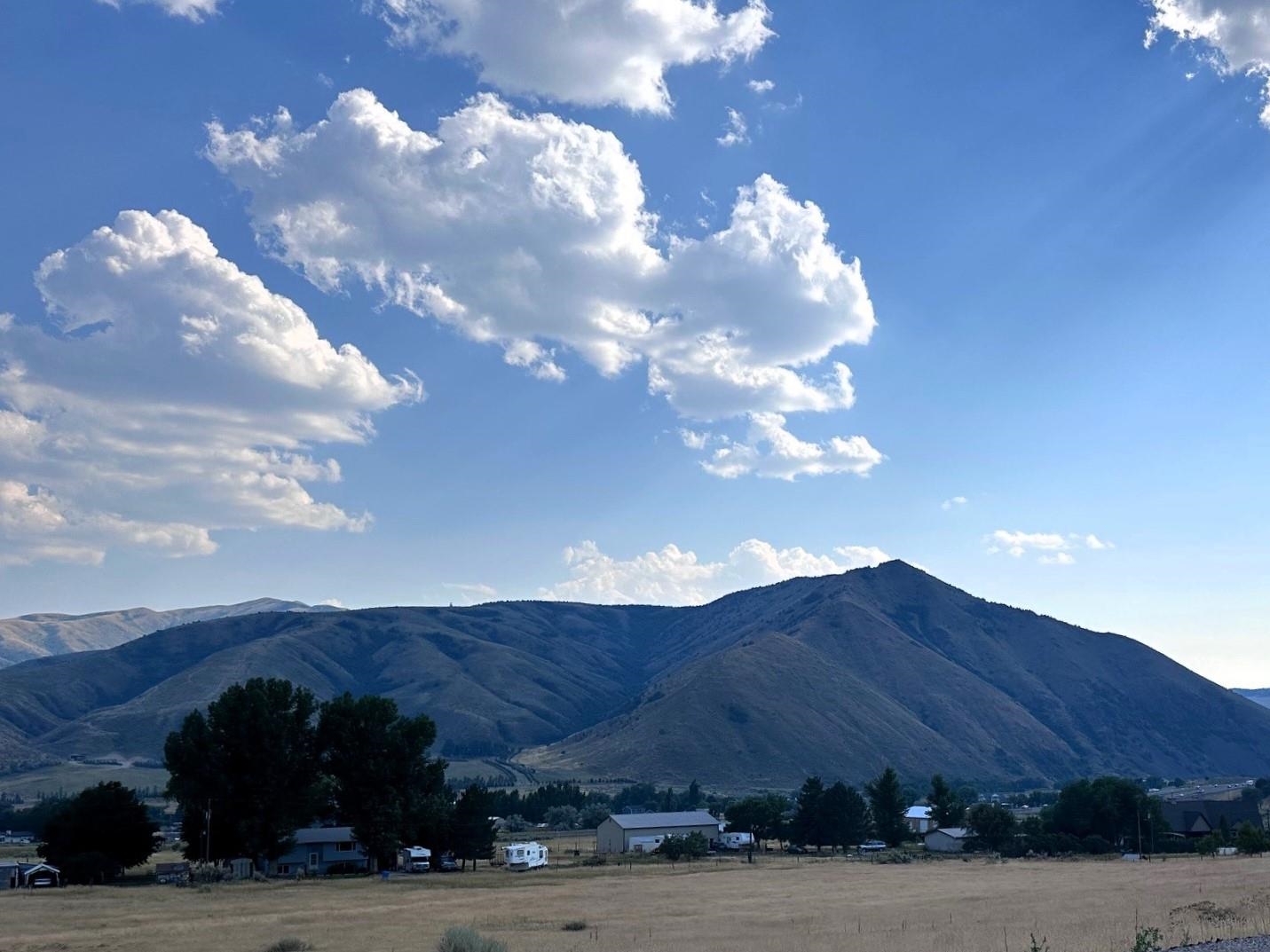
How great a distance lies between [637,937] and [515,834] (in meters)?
96.3

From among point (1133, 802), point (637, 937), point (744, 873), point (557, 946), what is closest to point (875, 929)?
point (637, 937)

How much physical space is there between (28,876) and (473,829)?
106ft

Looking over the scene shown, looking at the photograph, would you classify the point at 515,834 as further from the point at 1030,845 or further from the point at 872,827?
the point at 1030,845

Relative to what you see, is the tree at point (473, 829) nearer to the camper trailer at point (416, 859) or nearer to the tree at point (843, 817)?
the camper trailer at point (416, 859)

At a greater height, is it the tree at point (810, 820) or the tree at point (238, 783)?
the tree at point (238, 783)

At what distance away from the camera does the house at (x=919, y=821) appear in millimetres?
133500

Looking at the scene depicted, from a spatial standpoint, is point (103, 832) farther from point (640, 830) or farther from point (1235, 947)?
point (1235, 947)

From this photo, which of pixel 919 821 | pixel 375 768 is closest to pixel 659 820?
pixel 375 768

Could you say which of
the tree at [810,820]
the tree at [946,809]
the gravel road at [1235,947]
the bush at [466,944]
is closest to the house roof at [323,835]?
the tree at [810,820]

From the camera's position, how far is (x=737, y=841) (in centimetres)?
11381

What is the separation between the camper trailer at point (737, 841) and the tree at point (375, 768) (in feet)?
125

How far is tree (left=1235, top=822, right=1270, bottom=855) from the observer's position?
9061 cm

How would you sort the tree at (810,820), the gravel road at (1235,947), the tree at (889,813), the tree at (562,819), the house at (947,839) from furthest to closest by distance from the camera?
→ 1. the tree at (562,819)
2. the tree at (889,813)
3. the tree at (810,820)
4. the house at (947,839)
5. the gravel road at (1235,947)

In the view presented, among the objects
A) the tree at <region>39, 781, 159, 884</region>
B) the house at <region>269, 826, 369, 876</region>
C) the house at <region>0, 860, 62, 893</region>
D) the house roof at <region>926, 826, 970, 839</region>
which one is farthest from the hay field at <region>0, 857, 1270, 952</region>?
the house roof at <region>926, 826, 970, 839</region>
